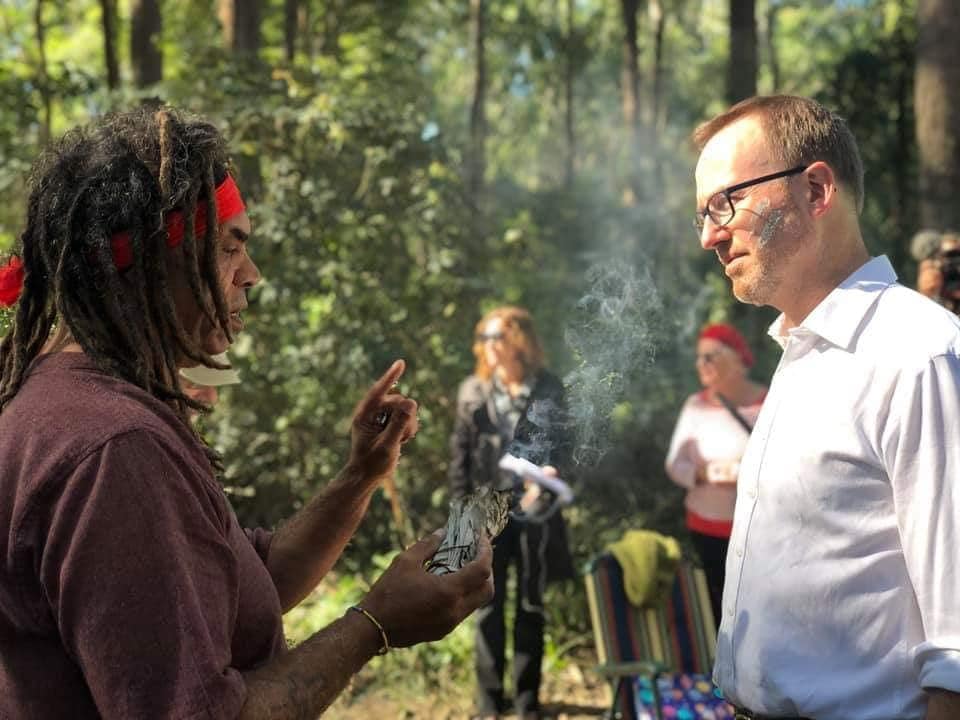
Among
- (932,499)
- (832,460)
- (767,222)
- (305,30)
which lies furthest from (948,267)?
(305,30)

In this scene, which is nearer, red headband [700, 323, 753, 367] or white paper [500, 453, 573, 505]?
white paper [500, 453, 573, 505]

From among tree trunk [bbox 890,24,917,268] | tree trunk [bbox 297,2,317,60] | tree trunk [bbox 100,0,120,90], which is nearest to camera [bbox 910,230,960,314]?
tree trunk [bbox 100,0,120,90]

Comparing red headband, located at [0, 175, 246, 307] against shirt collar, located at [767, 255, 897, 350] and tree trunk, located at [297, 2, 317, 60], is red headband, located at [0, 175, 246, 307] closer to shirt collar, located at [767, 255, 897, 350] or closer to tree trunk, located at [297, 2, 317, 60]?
shirt collar, located at [767, 255, 897, 350]

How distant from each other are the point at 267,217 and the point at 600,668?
365 cm

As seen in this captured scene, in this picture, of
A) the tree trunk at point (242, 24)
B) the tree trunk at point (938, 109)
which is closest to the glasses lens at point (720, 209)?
the tree trunk at point (938, 109)

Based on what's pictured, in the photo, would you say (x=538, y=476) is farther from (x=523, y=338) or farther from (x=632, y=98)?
(x=632, y=98)

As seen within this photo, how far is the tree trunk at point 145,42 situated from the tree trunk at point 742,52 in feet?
19.4

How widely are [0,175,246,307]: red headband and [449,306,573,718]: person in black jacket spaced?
134 inches

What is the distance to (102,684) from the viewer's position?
50.5 inches

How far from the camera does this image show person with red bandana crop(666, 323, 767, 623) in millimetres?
5172

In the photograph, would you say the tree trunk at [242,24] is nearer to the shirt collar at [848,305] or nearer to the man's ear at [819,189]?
the man's ear at [819,189]

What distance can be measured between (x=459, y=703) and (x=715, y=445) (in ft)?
7.45

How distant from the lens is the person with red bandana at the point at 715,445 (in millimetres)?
5172

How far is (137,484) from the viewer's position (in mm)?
1330
